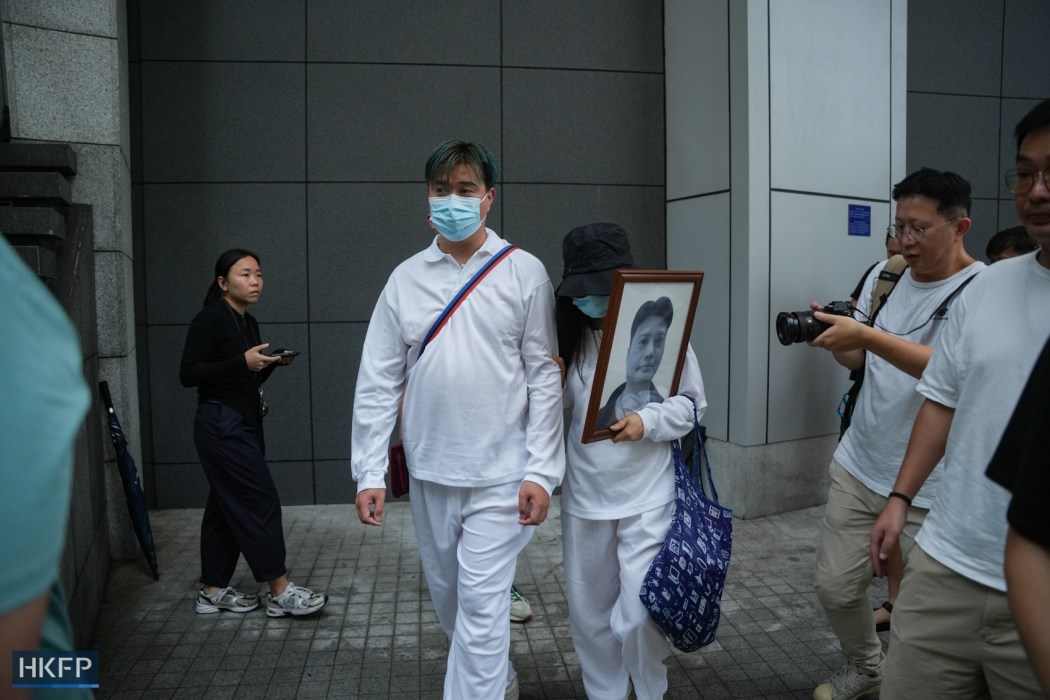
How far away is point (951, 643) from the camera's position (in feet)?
5.97

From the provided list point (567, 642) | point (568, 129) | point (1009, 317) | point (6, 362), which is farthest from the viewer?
point (568, 129)

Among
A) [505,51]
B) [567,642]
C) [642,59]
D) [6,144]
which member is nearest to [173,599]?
[567,642]

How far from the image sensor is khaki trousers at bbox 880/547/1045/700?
1.69 meters

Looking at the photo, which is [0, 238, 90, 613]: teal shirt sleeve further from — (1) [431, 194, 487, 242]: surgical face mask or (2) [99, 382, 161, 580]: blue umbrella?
(2) [99, 382, 161, 580]: blue umbrella

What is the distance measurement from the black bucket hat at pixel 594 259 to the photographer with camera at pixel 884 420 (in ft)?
2.23

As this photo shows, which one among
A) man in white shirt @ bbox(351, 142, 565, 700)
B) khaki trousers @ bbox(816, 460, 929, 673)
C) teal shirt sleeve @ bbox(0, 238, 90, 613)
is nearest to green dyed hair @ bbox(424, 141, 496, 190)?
man in white shirt @ bbox(351, 142, 565, 700)

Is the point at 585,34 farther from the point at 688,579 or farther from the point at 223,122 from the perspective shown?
the point at 688,579

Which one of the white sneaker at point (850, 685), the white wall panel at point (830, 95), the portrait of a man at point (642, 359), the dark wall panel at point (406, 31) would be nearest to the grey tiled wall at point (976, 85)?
the white wall panel at point (830, 95)

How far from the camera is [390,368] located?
2926 mm

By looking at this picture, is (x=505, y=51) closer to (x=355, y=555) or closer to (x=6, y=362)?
(x=355, y=555)

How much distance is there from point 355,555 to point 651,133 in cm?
395

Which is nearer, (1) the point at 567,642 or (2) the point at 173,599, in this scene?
(1) the point at 567,642

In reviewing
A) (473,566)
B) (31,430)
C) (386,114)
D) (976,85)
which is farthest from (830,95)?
(31,430)

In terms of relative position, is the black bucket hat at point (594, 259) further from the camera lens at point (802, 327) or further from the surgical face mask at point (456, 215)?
the camera lens at point (802, 327)
